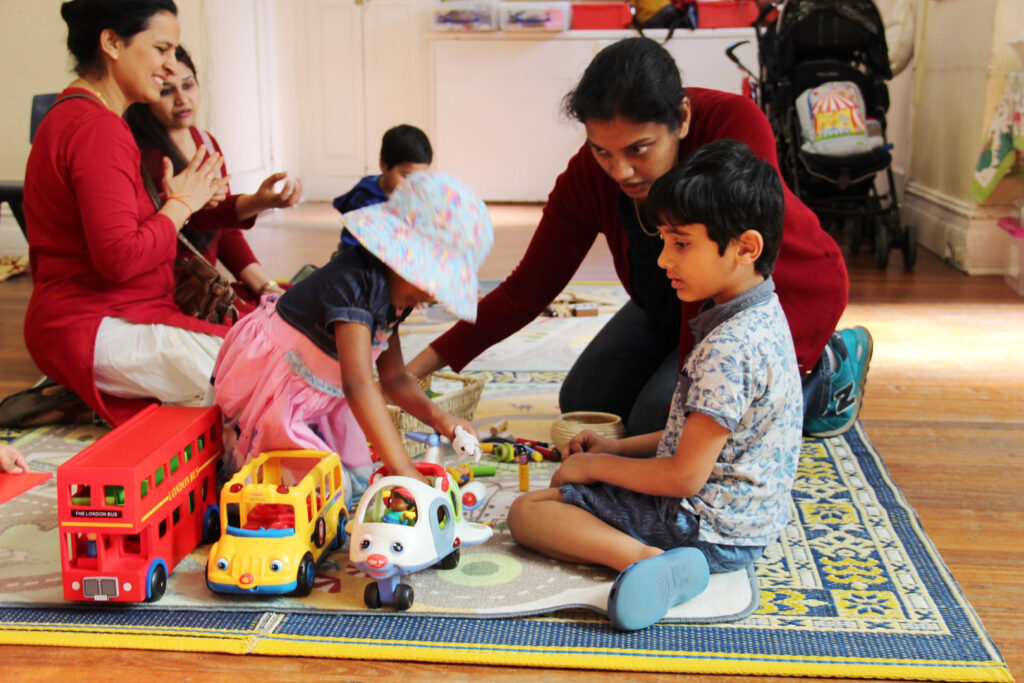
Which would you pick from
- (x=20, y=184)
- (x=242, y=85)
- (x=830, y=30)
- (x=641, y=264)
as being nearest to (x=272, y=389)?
(x=641, y=264)

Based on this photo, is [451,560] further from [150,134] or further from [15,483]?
[150,134]

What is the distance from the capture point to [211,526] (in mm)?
1679

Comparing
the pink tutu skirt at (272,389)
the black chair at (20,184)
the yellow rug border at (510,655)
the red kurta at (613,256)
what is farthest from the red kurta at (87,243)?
the black chair at (20,184)

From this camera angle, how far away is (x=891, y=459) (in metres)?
2.07

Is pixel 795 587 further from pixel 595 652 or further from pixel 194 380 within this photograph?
pixel 194 380

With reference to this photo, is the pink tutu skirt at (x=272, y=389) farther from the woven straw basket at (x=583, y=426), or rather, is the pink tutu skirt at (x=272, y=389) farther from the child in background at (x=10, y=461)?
the woven straw basket at (x=583, y=426)

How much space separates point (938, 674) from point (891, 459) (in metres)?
0.88

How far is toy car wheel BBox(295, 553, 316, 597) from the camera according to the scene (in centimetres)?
144

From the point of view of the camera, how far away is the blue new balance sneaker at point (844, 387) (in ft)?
7.02

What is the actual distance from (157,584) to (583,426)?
90 cm

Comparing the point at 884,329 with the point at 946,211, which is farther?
the point at 946,211

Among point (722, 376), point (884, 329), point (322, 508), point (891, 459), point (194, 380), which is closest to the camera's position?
point (722, 376)

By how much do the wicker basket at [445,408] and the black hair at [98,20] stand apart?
3.19 ft

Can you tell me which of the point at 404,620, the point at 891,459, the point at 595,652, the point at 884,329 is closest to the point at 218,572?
the point at 404,620
